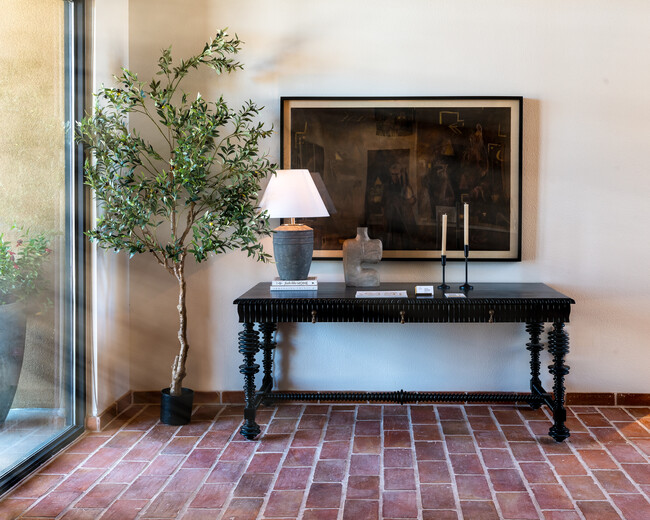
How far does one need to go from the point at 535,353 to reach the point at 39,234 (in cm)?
300

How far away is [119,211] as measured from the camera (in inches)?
133

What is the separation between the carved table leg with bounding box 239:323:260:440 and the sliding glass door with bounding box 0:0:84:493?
3.18 ft

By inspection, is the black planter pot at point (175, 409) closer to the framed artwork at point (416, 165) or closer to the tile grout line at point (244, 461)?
the tile grout line at point (244, 461)

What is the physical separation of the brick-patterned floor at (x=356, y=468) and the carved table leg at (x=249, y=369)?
0.07m

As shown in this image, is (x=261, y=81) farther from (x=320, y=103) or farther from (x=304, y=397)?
(x=304, y=397)

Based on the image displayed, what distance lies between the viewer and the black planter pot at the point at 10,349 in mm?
2871

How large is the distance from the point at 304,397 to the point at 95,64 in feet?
7.69

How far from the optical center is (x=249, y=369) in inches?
137

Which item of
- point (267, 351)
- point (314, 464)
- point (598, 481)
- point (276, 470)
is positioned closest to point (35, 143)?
point (267, 351)

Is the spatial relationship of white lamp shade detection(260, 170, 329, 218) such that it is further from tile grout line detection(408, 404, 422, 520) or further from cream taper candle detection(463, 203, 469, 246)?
tile grout line detection(408, 404, 422, 520)

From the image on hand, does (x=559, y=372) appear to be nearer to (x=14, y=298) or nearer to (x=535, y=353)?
(x=535, y=353)

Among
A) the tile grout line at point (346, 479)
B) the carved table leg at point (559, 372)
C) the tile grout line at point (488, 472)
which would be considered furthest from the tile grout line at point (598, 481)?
the tile grout line at point (346, 479)

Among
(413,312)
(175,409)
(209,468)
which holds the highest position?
(413,312)

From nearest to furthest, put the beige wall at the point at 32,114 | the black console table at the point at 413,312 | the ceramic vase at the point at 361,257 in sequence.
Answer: the beige wall at the point at 32,114 → the black console table at the point at 413,312 → the ceramic vase at the point at 361,257
